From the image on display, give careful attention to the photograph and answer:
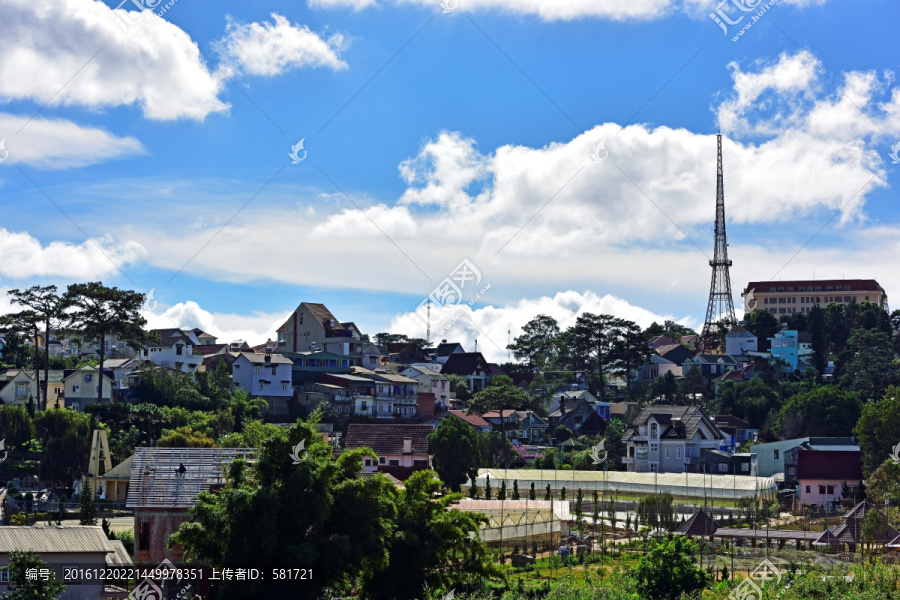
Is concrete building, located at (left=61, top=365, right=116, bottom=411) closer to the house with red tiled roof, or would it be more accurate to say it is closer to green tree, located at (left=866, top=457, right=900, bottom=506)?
the house with red tiled roof

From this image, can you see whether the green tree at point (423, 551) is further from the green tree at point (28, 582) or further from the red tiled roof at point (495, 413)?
the red tiled roof at point (495, 413)

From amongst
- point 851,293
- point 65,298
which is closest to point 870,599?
point 65,298

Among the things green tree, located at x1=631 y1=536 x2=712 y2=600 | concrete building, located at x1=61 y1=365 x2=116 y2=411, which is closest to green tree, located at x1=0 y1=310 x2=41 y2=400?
concrete building, located at x1=61 y1=365 x2=116 y2=411

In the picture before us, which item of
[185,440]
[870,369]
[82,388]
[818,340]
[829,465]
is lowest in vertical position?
[829,465]

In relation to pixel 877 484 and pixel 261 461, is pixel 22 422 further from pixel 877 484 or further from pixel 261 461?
pixel 877 484

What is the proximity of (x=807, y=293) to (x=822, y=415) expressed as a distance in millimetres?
61637

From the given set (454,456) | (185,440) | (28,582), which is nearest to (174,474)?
(28,582)

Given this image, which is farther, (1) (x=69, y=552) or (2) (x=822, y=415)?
(2) (x=822, y=415)

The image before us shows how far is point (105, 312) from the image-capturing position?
208ft

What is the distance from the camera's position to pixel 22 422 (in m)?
60.4

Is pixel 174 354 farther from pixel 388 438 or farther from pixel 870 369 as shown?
pixel 870 369

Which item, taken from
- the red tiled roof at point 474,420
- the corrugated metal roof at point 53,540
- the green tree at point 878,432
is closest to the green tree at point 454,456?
the red tiled roof at point 474,420

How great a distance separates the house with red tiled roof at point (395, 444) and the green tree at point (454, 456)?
2.65ft

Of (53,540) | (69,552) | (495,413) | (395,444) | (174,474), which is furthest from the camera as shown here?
(495,413)
